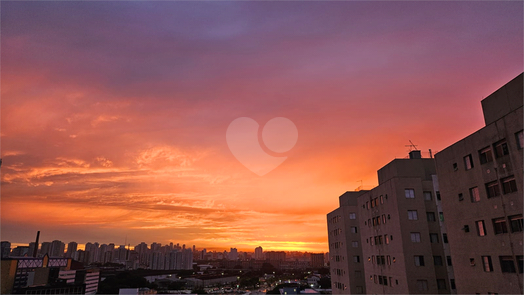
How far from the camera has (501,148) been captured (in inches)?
816

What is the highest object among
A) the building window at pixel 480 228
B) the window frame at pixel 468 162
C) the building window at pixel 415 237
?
the window frame at pixel 468 162

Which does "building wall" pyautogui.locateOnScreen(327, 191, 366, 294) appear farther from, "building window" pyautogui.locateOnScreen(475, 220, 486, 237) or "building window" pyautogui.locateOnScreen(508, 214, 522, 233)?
"building window" pyautogui.locateOnScreen(508, 214, 522, 233)

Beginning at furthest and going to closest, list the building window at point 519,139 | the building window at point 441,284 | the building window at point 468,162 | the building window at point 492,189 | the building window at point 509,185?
the building window at point 441,284 → the building window at point 468,162 → the building window at point 492,189 → the building window at point 509,185 → the building window at point 519,139

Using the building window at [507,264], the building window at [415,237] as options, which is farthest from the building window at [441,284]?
the building window at [507,264]

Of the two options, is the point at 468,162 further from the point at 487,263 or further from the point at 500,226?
the point at 487,263

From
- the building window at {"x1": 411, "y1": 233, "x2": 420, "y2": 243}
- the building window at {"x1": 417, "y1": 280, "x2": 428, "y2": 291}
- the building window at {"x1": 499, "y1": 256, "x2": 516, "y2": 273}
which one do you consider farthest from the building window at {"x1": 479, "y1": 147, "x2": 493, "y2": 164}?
the building window at {"x1": 417, "y1": 280, "x2": 428, "y2": 291}

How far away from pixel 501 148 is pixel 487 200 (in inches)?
157

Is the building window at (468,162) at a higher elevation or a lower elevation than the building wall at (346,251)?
higher

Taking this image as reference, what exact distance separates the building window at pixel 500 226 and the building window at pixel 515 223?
48cm

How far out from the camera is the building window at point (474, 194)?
22852 millimetres

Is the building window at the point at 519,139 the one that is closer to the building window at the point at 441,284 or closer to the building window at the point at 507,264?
the building window at the point at 507,264

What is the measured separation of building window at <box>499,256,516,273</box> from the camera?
65.0 ft

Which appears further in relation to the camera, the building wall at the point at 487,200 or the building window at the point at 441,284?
the building window at the point at 441,284

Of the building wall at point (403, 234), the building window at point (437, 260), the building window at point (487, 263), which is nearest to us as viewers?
the building window at point (487, 263)
